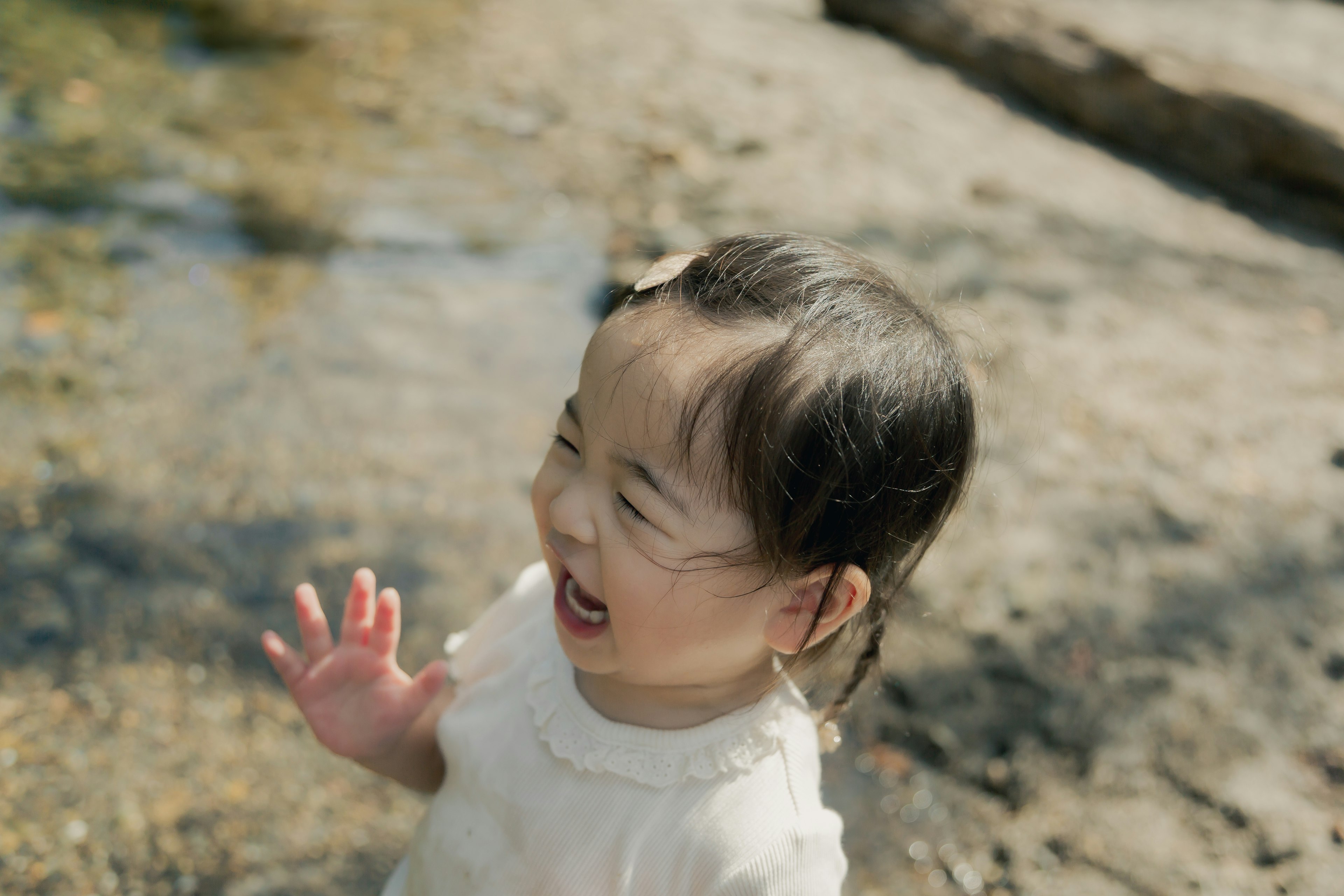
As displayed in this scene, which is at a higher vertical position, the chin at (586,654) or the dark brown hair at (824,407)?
the dark brown hair at (824,407)

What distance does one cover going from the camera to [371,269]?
337cm

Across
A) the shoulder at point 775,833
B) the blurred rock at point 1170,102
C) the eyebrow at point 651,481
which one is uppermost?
the eyebrow at point 651,481

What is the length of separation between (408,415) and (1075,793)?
71.6 inches

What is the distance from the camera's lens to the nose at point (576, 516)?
3.62 feet

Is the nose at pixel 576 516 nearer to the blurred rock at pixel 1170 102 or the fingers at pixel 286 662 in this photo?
the fingers at pixel 286 662

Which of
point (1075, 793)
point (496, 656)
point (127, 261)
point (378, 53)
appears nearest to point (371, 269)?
point (127, 261)

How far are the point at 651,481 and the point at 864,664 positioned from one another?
1.53 ft

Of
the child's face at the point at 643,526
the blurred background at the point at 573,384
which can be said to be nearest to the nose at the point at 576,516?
the child's face at the point at 643,526

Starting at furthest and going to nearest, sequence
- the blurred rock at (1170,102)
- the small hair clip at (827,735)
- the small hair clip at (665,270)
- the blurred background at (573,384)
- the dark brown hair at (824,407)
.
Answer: the blurred rock at (1170,102)
the blurred background at (573,384)
the small hair clip at (827,735)
the small hair clip at (665,270)
the dark brown hair at (824,407)

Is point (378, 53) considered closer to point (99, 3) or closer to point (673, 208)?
point (99, 3)

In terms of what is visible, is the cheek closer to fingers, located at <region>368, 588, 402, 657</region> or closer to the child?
the child

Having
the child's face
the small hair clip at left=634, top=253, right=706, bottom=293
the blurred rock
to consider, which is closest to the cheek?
the child's face

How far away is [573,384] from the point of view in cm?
302

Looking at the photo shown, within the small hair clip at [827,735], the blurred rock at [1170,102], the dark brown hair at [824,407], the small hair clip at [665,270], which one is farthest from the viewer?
the blurred rock at [1170,102]
